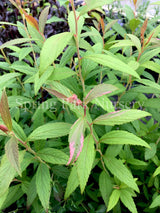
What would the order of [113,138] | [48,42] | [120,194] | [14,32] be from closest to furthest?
1. [48,42]
2. [113,138]
3. [120,194]
4. [14,32]

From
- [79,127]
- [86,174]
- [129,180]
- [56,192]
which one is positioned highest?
[79,127]

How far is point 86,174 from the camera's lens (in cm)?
62

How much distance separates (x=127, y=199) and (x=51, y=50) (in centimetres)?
67

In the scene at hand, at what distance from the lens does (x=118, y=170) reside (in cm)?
80

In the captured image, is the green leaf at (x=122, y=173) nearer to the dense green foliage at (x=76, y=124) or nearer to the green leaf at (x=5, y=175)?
the dense green foliage at (x=76, y=124)

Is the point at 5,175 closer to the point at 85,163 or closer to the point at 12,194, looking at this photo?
the point at 85,163

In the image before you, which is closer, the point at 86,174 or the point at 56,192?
the point at 86,174

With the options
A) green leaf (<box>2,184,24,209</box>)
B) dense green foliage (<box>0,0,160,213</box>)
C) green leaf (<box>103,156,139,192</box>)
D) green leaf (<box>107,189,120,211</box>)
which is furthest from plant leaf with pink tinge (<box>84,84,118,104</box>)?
green leaf (<box>2,184,24,209</box>)

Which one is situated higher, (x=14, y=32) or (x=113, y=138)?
(x=14, y=32)

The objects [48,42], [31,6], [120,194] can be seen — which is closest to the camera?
[48,42]

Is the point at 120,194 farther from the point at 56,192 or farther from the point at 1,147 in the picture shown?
the point at 1,147

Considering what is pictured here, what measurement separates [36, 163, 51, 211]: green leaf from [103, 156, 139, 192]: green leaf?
0.80 feet

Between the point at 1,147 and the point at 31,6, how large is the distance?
1749 millimetres

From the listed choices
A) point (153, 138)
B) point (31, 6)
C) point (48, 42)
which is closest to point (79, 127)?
point (48, 42)
